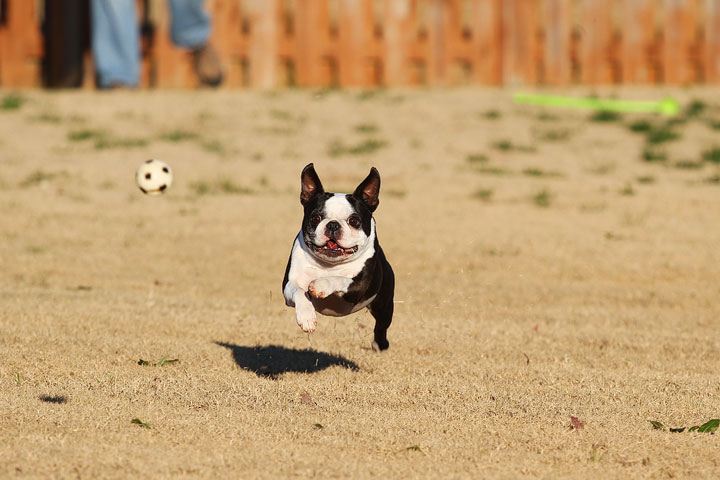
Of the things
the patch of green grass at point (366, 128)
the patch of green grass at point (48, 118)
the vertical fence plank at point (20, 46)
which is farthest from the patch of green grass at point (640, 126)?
the vertical fence plank at point (20, 46)

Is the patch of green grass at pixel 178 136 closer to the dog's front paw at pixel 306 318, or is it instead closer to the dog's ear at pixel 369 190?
the dog's ear at pixel 369 190

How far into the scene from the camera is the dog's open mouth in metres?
5.63

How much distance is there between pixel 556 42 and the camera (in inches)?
753

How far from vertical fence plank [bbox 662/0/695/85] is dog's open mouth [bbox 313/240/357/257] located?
15.5 m

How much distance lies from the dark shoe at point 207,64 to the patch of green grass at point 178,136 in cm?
151

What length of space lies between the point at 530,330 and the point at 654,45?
517 inches

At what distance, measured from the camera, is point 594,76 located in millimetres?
19672

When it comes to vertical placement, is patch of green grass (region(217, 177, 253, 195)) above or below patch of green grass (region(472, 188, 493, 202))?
above

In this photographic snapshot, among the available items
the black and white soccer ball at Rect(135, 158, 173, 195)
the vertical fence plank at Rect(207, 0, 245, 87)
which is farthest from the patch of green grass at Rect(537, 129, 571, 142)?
the black and white soccer ball at Rect(135, 158, 173, 195)

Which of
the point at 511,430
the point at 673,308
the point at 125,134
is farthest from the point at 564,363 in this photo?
the point at 125,134

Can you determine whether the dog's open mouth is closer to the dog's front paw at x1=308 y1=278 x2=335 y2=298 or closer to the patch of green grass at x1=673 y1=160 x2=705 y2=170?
the dog's front paw at x1=308 y1=278 x2=335 y2=298

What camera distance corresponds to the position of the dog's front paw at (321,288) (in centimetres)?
561

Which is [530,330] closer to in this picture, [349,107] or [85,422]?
[85,422]

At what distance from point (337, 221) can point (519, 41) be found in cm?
1398
